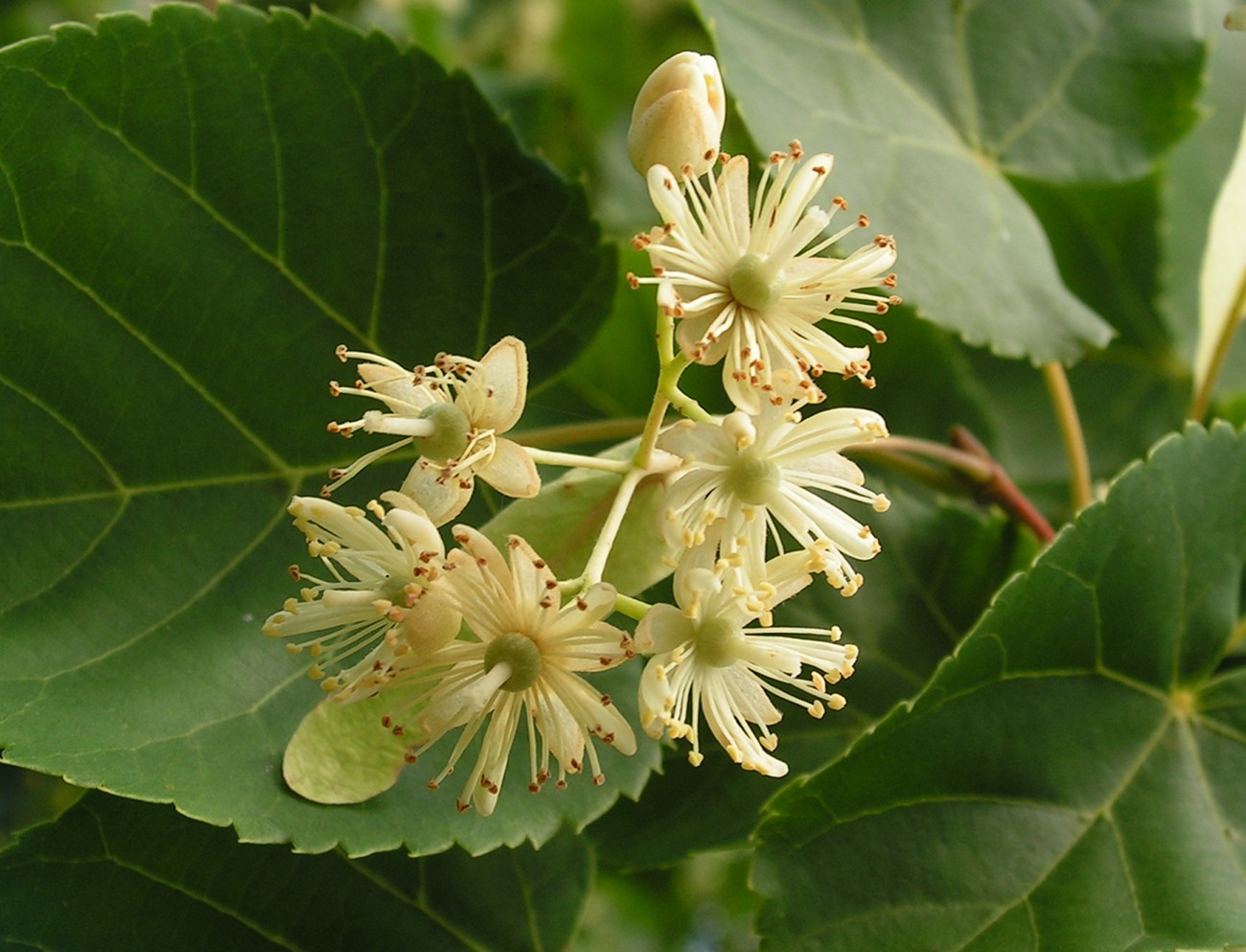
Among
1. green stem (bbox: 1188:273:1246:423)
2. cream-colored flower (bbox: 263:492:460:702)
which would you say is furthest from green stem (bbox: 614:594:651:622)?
green stem (bbox: 1188:273:1246:423)

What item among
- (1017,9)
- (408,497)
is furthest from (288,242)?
(1017,9)

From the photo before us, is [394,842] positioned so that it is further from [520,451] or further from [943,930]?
[943,930]

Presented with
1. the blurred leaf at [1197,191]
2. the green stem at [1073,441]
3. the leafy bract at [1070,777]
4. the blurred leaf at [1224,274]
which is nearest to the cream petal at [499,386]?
the leafy bract at [1070,777]

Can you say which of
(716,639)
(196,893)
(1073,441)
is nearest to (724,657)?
(716,639)

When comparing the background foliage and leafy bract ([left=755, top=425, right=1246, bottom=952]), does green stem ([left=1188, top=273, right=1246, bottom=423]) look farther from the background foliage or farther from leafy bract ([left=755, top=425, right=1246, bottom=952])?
leafy bract ([left=755, top=425, right=1246, bottom=952])

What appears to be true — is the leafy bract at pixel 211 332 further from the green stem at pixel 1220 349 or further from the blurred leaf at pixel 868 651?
the green stem at pixel 1220 349

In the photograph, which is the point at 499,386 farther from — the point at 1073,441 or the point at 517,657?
the point at 1073,441
